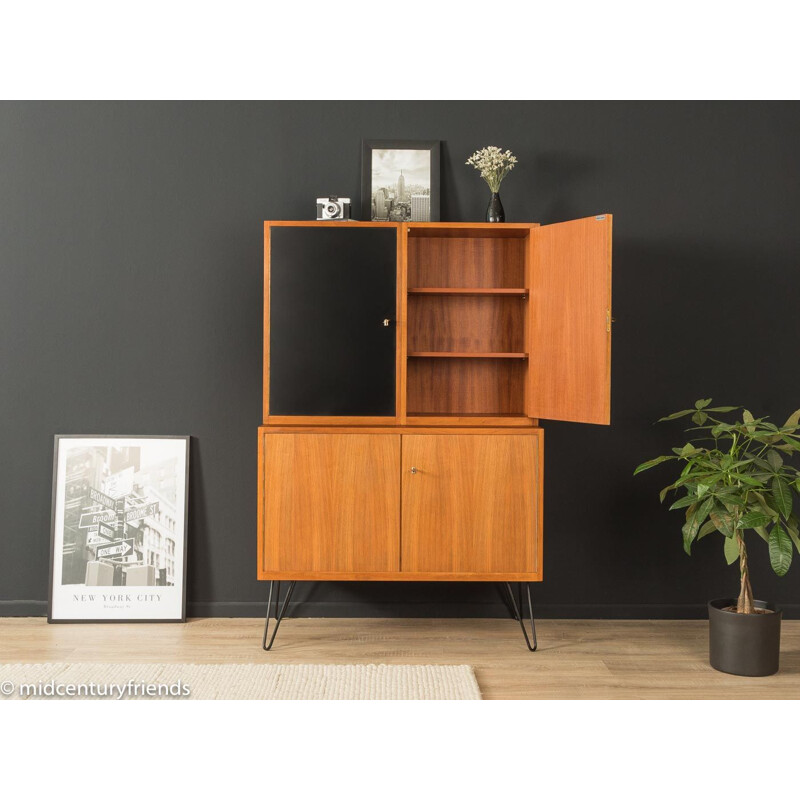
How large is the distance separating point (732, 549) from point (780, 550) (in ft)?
0.58

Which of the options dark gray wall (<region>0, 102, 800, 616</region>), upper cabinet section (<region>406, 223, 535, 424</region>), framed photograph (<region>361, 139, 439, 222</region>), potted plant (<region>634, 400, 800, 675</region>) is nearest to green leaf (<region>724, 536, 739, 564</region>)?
potted plant (<region>634, 400, 800, 675</region>)

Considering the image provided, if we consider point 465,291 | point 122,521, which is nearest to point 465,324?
point 465,291

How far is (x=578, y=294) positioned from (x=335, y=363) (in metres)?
1.10

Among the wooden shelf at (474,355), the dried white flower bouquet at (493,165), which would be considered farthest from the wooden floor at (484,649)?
the dried white flower bouquet at (493,165)

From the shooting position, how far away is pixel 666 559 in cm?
382

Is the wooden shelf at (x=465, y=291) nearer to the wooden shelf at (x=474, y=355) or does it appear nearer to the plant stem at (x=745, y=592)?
the wooden shelf at (x=474, y=355)

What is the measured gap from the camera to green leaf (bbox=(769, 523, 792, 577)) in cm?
297

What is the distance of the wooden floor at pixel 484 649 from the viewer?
Result: 10.0 ft

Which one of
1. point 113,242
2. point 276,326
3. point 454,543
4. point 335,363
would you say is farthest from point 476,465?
point 113,242

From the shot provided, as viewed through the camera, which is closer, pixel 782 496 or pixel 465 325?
pixel 782 496

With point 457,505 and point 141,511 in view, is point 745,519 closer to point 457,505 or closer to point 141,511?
point 457,505

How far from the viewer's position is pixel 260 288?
3807mm

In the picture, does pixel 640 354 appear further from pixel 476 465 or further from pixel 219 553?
pixel 219 553

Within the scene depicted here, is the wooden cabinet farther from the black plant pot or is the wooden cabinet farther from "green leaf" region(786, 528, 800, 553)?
"green leaf" region(786, 528, 800, 553)
